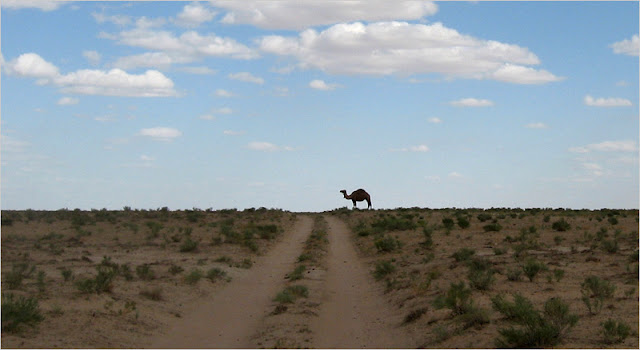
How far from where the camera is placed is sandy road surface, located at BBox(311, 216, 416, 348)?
13.9 meters

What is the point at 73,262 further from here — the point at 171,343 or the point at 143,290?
the point at 171,343

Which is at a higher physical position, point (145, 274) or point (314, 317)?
point (145, 274)

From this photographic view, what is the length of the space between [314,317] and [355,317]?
0.98 metres

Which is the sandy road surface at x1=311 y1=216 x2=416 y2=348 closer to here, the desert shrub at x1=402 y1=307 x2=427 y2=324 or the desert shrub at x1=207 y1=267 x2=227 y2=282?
the desert shrub at x1=402 y1=307 x2=427 y2=324

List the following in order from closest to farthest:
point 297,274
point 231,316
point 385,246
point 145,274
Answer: point 231,316 < point 145,274 < point 297,274 < point 385,246

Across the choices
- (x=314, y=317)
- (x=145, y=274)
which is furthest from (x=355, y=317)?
(x=145, y=274)

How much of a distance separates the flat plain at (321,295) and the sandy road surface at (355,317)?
40 mm

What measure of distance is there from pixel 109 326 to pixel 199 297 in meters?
4.99

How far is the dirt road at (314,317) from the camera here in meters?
13.9

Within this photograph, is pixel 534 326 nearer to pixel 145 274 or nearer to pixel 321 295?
pixel 321 295

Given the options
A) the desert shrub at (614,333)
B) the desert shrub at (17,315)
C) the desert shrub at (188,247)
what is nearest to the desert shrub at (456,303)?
the desert shrub at (614,333)

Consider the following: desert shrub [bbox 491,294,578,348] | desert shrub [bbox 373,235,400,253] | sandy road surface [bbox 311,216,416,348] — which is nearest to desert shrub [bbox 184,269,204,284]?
sandy road surface [bbox 311,216,416,348]

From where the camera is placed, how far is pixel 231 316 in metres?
16.7

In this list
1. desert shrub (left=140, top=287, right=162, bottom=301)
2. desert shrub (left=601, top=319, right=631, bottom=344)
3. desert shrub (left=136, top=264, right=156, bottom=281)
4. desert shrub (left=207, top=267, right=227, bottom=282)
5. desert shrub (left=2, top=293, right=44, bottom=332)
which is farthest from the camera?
desert shrub (left=207, top=267, right=227, bottom=282)
